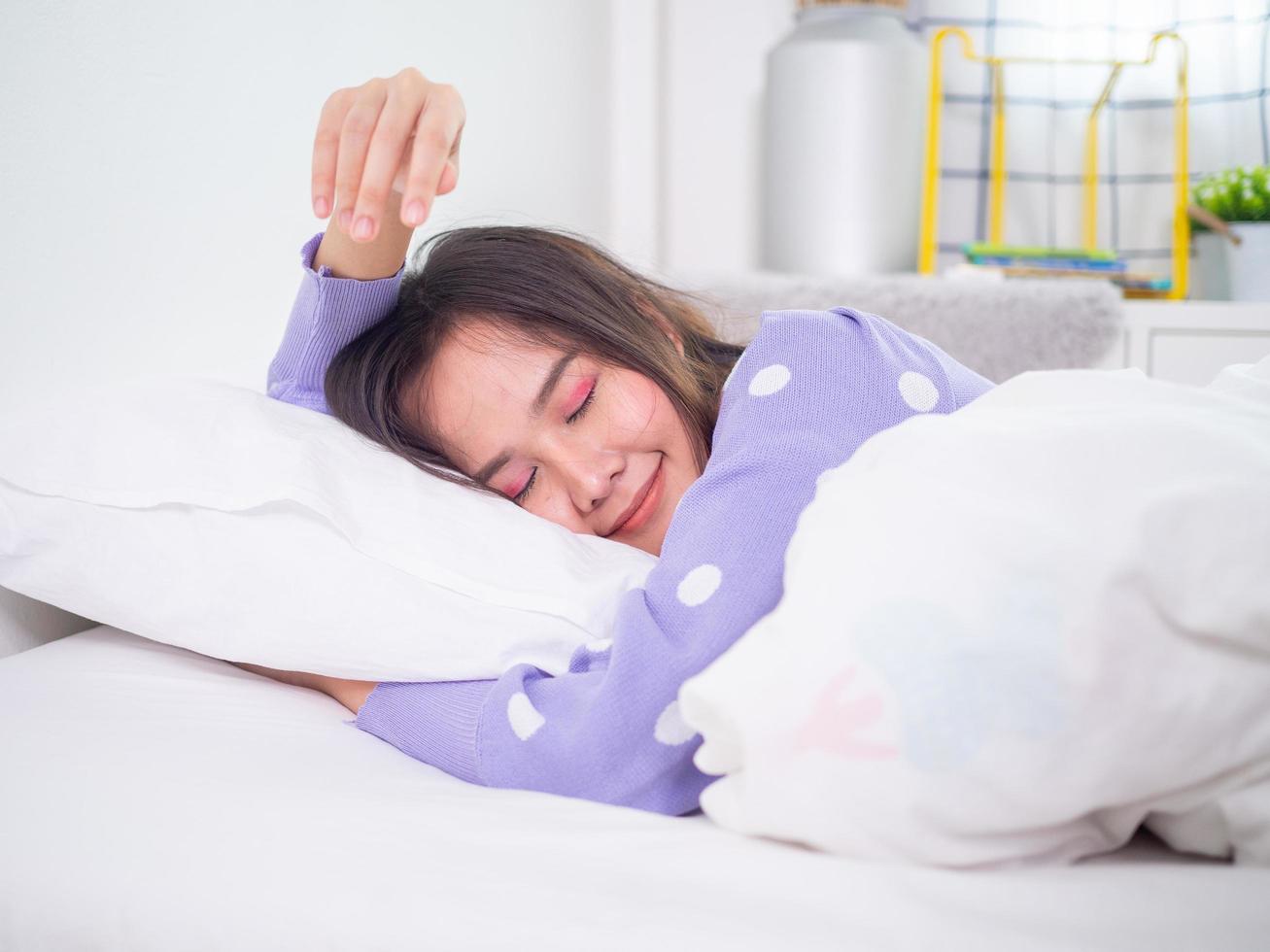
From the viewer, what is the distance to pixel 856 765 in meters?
0.42

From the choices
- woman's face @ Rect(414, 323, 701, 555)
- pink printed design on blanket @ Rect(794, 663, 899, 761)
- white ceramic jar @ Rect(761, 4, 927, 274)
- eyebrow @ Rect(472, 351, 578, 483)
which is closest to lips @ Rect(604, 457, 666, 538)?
woman's face @ Rect(414, 323, 701, 555)

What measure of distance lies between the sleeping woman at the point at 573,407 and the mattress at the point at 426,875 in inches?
1.6

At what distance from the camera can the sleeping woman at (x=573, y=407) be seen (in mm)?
581

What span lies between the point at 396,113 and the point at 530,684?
0.42 metres

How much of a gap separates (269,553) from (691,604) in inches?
10.8

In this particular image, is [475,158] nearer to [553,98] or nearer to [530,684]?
[553,98]

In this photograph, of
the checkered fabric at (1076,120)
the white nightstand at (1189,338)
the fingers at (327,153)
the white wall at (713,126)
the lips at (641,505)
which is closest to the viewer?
the fingers at (327,153)

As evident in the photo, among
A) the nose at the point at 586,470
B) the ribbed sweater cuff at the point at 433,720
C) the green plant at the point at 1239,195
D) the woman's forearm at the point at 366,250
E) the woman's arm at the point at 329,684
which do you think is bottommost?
the woman's arm at the point at 329,684

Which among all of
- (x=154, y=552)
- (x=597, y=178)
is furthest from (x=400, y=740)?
(x=597, y=178)

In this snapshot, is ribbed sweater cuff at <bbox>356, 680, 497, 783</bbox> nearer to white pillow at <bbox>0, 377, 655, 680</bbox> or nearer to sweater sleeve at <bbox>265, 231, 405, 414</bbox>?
white pillow at <bbox>0, 377, 655, 680</bbox>

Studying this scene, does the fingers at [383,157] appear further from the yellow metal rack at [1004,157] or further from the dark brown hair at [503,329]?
the yellow metal rack at [1004,157]

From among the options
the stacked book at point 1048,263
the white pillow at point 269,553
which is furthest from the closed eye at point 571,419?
the stacked book at point 1048,263

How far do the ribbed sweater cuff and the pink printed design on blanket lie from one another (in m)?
0.25

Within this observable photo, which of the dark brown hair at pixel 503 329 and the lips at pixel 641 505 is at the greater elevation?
the dark brown hair at pixel 503 329
